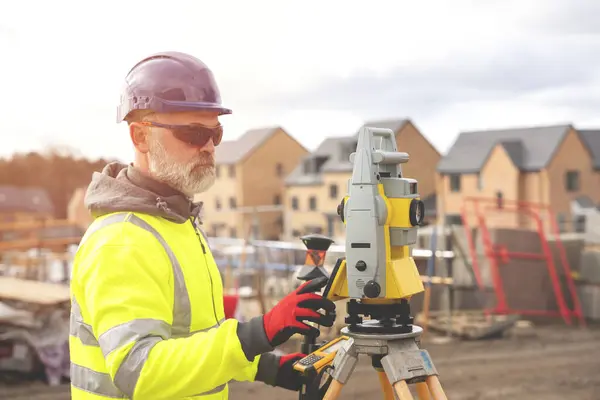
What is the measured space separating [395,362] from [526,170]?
26309 millimetres

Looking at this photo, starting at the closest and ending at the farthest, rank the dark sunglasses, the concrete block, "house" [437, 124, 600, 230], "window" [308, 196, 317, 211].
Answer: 1. the dark sunglasses
2. the concrete block
3. "house" [437, 124, 600, 230]
4. "window" [308, 196, 317, 211]

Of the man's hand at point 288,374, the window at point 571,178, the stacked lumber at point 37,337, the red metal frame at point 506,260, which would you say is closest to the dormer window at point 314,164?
the window at point 571,178

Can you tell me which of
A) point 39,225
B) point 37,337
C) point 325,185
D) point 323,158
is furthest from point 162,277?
point 323,158

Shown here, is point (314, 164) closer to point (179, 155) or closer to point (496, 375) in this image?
point (496, 375)

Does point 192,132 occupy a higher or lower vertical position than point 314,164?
lower

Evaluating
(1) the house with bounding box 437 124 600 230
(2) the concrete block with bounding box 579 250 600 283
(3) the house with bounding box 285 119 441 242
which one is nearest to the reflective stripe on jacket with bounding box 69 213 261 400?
(2) the concrete block with bounding box 579 250 600 283

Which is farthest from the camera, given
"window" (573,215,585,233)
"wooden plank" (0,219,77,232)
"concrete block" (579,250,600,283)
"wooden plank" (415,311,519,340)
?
"window" (573,215,585,233)

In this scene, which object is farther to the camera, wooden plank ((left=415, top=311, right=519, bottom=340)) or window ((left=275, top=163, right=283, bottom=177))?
window ((left=275, top=163, right=283, bottom=177))

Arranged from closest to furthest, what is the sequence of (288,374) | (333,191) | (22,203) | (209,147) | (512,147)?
1. (209,147)
2. (288,374)
3. (22,203)
4. (512,147)
5. (333,191)

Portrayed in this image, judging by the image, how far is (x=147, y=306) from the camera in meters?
2.37

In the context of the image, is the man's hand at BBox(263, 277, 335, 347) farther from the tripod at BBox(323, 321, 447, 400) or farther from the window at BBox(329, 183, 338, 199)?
the window at BBox(329, 183, 338, 199)

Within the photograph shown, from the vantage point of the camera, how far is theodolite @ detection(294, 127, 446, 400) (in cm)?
257

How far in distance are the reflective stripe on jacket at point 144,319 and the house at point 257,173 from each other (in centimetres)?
2258

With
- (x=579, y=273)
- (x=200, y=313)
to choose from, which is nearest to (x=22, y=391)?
(x=200, y=313)
